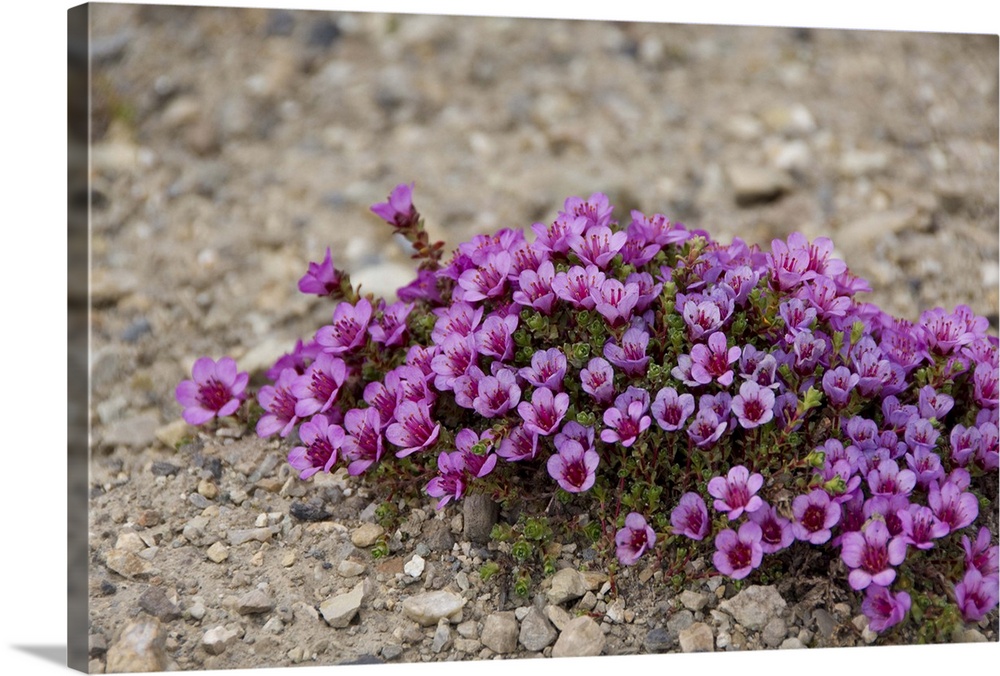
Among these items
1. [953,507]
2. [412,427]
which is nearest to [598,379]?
[412,427]

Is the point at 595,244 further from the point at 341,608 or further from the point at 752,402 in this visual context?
the point at 341,608

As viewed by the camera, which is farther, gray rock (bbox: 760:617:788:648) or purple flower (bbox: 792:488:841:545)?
gray rock (bbox: 760:617:788:648)

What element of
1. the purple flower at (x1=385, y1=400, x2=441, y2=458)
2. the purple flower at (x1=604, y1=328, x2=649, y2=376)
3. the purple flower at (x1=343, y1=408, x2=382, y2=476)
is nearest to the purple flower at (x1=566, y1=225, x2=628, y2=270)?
the purple flower at (x1=604, y1=328, x2=649, y2=376)

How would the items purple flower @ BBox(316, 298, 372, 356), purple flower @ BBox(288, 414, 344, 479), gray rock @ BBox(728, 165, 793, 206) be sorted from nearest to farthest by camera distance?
purple flower @ BBox(288, 414, 344, 479), purple flower @ BBox(316, 298, 372, 356), gray rock @ BBox(728, 165, 793, 206)

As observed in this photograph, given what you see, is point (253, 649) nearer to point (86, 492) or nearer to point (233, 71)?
point (86, 492)

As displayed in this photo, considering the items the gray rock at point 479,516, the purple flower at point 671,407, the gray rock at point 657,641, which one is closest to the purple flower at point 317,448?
the gray rock at point 479,516

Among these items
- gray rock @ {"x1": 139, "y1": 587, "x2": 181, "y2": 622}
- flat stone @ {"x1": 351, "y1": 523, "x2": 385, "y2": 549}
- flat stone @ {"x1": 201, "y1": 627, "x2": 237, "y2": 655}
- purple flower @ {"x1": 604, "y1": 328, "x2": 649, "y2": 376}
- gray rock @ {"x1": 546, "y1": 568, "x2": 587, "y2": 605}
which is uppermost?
purple flower @ {"x1": 604, "y1": 328, "x2": 649, "y2": 376}

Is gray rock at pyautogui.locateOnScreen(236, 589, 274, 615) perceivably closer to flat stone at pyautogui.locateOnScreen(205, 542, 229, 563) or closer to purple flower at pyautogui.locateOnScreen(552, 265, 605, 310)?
flat stone at pyautogui.locateOnScreen(205, 542, 229, 563)

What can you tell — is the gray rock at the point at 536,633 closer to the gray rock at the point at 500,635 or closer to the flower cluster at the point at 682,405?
the gray rock at the point at 500,635
